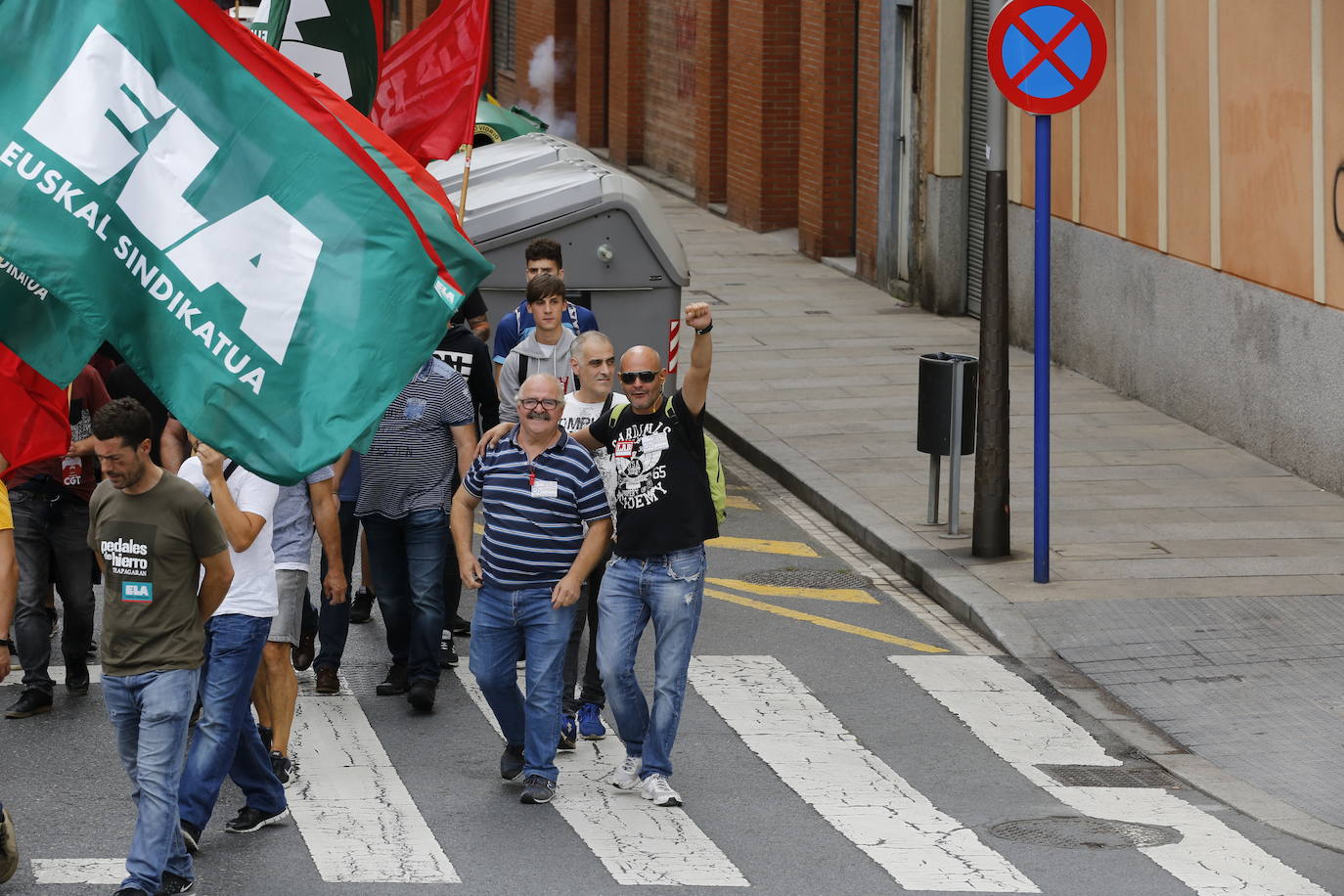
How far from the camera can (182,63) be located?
22.8 feet

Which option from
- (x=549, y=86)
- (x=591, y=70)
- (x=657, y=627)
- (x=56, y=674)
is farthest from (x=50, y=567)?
(x=549, y=86)

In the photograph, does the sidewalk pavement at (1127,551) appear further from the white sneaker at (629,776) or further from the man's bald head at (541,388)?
the man's bald head at (541,388)

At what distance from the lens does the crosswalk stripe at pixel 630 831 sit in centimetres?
808

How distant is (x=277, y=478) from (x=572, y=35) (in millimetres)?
35050

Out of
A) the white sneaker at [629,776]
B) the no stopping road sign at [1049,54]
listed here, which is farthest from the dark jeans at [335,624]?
the no stopping road sign at [1049,54]

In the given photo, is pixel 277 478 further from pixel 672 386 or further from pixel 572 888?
pixel 672 386

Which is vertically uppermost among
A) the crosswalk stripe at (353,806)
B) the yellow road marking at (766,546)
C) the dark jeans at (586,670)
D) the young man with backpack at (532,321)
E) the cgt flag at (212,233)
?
the cgt flag at (212,233)

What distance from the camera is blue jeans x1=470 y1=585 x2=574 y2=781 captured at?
8844mm

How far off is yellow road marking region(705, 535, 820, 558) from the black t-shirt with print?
15.3 feet

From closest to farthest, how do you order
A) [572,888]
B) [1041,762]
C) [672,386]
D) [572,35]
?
[572,888], [1041,762], [672,386], [572,35]

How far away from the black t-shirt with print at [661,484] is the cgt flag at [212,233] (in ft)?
6.26

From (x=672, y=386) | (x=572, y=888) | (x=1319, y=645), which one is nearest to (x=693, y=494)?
(x=572, y=888)

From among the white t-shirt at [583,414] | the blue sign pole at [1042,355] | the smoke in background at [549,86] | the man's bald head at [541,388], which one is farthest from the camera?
the smoke in background at [549,86]

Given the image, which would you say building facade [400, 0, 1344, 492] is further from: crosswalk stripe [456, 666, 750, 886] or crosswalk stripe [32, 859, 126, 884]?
crosswalk stripe [32, 859, 126, 884]
